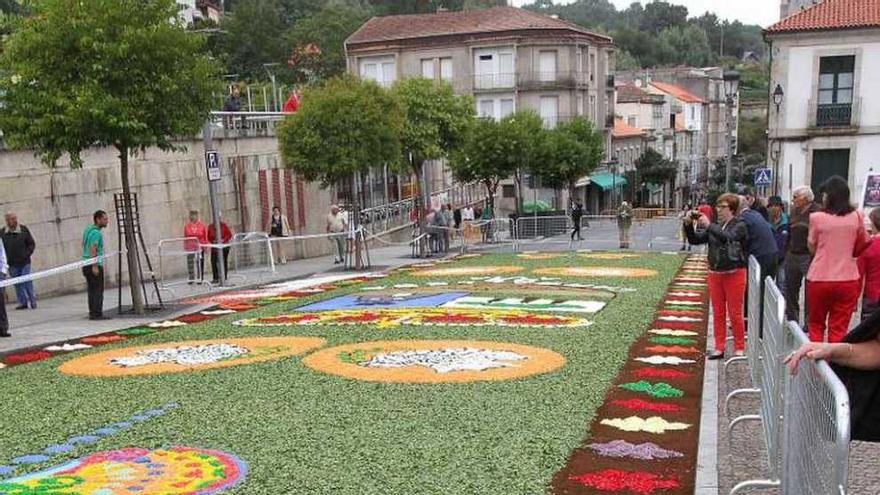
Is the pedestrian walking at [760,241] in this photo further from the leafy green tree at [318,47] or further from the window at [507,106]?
the leafy green tree at [318,47]

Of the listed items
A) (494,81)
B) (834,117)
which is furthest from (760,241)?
(494,81)

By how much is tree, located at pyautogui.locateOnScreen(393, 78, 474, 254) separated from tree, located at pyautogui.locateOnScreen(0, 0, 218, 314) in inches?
725

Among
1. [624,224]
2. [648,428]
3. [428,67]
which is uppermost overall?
[428,67]

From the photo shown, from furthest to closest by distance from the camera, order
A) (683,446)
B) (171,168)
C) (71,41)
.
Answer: (171,168), (71,41), (683,446)

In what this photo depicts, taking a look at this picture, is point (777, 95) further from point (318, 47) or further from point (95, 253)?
point (318, 47)

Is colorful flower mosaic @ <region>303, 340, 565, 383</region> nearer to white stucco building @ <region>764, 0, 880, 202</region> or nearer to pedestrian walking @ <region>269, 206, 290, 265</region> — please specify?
pedestrian walking @ <region>269, 206, 290, 265</region>

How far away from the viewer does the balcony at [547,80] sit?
57.3 metres

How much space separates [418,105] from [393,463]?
28.1 m

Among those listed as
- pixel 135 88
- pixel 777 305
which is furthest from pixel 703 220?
pixel 135 88

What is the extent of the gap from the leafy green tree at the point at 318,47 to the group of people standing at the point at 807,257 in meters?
57.7

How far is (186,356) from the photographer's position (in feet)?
36.9

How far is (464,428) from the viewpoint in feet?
24.3

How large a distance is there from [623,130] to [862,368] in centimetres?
7088

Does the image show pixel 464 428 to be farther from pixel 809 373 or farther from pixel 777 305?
pixel 809 373
